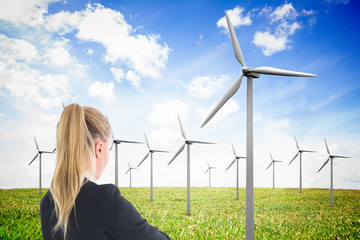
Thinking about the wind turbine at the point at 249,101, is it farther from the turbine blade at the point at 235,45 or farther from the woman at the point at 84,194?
the woman at the point at 84,194

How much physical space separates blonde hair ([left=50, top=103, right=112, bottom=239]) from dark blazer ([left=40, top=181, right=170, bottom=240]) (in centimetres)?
6

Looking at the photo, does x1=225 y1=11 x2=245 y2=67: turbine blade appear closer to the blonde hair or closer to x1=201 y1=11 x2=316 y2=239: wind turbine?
x1=201 y1=11 x2=316 y2=239: wind turbine

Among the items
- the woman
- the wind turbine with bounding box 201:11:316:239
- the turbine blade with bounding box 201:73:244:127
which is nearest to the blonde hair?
the woman

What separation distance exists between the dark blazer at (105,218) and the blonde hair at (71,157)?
0.19 feet

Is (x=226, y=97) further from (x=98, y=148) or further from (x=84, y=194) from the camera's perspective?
(x=84, y=194)

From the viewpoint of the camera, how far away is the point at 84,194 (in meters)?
1.83

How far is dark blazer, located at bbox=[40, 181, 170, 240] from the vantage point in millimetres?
1731

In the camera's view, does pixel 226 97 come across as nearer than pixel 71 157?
No

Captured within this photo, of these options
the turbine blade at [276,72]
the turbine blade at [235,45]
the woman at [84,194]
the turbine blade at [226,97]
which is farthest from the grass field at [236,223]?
the woman at [84,194]

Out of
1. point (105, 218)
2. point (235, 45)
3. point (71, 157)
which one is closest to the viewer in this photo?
point (105, 218)

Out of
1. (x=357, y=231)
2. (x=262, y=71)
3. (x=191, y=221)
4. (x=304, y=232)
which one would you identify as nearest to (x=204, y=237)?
(x=191, y=221)

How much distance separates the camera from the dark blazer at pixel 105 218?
1.73 metres

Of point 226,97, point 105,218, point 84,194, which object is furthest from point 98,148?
point 226,97

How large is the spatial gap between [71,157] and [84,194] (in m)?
0.26
